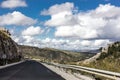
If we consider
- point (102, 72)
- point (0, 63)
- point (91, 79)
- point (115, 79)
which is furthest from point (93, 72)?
point (0, 63)

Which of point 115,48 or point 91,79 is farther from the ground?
point 115,48

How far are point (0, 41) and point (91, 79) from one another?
76.1m

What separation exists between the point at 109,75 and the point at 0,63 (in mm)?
47011

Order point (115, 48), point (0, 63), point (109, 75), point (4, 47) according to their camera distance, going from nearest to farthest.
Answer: point (109, 75) → point (0, 63) → point (115, 48) → point (4, 47)

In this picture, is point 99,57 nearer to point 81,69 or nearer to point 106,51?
point 106,51

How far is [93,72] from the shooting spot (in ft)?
70.7

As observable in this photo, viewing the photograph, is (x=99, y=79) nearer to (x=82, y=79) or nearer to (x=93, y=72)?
(x=93, y=72)

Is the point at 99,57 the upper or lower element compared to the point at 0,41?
lower

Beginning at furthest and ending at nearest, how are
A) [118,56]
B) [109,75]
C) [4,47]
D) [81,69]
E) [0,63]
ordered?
[4,47] → [0,63] → [118,56] → [81,69] → [109,75]

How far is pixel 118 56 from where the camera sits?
57.7m

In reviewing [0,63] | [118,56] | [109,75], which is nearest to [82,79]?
[109,75]

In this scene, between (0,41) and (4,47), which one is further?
(4,47)

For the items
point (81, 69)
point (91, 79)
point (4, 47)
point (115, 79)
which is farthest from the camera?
point (4, 47)

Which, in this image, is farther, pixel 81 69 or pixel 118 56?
pixel 118 56
